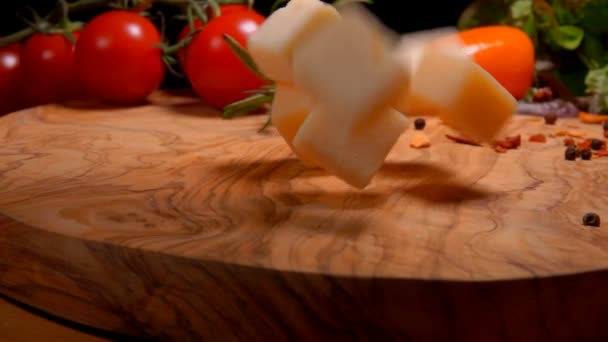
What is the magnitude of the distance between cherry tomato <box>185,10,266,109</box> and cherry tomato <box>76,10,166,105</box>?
0.32ft

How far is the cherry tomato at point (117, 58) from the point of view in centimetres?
141

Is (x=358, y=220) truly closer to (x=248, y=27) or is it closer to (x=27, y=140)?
(x=27, y=140)

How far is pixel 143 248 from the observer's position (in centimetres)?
66

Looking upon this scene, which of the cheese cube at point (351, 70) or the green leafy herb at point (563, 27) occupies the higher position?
the cheese cube at point (351, 70)

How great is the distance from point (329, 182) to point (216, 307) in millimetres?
287

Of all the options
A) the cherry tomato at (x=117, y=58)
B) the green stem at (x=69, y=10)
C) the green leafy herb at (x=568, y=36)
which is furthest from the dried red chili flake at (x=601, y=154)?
the green stem at (x=69, y=10)

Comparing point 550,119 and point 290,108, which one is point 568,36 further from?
point 290,108

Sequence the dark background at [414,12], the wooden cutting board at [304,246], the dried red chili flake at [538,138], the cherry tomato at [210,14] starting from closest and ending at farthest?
1. the wooden cutting board at [304,246]
2. the dried red chili flake at [538,138]
3. the cherry tomato at [210,14]
4. the dark background at [414,12]

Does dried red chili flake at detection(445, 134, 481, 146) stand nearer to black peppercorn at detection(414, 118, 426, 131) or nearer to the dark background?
black peppercorn at detection(414, 118, 426, 131)

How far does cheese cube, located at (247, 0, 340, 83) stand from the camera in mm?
799

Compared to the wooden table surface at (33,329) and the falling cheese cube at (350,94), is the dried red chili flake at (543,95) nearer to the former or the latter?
the falling cheese cube at (350,94)

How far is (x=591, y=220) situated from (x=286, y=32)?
1.15 ft

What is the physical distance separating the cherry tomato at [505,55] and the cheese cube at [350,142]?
63cm

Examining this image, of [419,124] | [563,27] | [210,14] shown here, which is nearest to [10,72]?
[210,14]
